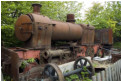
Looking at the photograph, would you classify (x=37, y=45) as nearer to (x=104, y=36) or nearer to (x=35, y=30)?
(x=35, y=30)

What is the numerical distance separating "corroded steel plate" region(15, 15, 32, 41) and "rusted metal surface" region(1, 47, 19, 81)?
1120mm

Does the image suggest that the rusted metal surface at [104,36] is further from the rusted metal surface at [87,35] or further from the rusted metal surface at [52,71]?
the rusted metal surface at [52,71]

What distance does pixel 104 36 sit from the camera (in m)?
11.1

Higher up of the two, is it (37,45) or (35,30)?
(35,30)

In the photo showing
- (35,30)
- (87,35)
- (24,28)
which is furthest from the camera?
(87,35)

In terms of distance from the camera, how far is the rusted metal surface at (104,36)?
10.9 metres

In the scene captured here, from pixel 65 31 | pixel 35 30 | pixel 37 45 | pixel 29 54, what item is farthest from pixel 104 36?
pixel 29 54

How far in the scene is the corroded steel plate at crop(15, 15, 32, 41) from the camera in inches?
210

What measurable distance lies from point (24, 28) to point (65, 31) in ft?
8.06

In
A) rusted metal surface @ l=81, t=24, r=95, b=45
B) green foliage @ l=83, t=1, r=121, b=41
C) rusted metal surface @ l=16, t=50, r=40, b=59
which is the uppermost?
green foliage @ l=83, t=1, r=121, b=41

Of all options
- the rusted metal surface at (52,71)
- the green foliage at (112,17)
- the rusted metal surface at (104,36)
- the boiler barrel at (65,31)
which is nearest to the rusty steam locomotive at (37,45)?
the boiler barrel at (65,31)

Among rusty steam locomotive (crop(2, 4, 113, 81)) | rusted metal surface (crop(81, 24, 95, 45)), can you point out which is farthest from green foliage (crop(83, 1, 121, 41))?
rusty steam locomotive (crop(2, 4, 113, 81))

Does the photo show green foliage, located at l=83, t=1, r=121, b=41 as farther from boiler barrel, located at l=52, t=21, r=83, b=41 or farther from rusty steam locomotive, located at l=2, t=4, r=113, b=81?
rusty steam locomotive, located at l=2, t=4, r=113, b=81

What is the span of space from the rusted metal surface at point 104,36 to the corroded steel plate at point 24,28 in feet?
25.1
